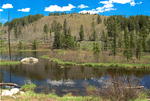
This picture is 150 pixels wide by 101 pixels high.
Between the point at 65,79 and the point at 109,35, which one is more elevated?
the point at 109,35

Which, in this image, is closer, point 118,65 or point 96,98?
point 96,98

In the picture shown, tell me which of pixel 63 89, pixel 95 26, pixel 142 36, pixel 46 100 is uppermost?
pixel 95 26

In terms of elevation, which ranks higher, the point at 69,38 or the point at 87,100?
the point at 69,38

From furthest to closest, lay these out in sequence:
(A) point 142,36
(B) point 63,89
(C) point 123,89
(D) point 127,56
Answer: (A) point 142,36, (D) point 127,56, (B) point 63,89, (C) point 123,89

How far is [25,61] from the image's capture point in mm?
57250

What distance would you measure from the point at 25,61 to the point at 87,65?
1606 centimetres

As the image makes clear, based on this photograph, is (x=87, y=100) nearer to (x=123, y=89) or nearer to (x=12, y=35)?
(x=123, y=89)

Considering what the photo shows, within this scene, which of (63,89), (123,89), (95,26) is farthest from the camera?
(95,26)

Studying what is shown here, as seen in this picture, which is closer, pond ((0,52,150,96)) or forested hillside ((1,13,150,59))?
pond ((0,52,150,96))

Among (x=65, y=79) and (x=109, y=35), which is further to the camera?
(x=109, y=35)

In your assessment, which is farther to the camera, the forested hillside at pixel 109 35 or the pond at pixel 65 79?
the forested hillside at pixel 109 35

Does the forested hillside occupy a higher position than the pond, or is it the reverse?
the forested hillside

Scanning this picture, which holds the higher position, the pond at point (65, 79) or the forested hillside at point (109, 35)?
the forested hillside at point (109, 35)

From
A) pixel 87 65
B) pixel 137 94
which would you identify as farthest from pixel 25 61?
pixel 137 94
